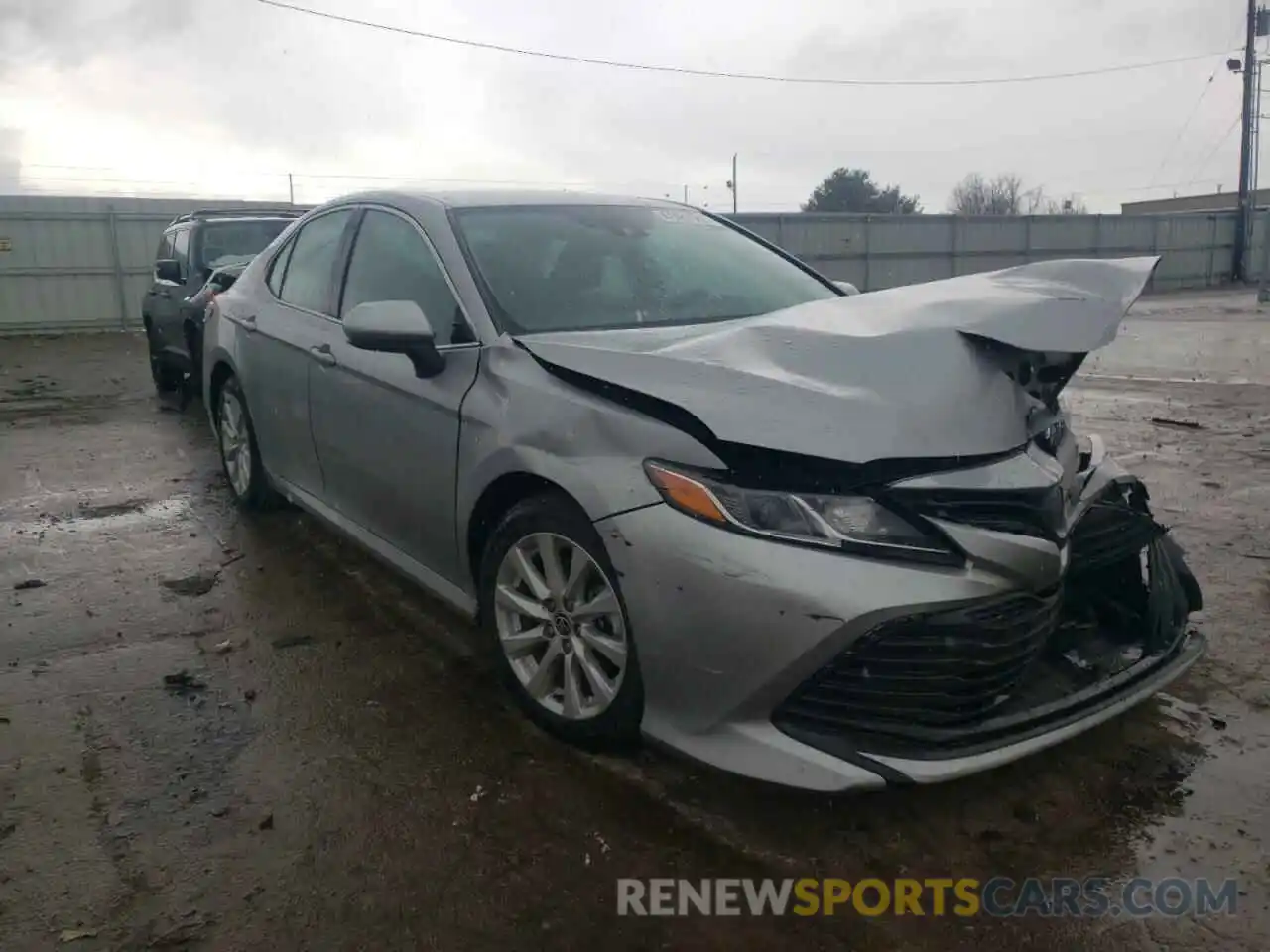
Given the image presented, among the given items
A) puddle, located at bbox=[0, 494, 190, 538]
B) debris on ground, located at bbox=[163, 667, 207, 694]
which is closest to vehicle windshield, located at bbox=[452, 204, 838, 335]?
debris on ground, located at bbox=[163, 667, 207, 694]

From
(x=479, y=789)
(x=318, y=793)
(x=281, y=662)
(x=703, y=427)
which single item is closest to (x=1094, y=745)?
(x=703, y=427)

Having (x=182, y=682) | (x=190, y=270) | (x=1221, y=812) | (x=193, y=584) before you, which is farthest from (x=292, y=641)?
(x=190, y=270)

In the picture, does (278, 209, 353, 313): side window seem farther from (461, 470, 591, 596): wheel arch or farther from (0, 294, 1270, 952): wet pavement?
(461, 470, 591, 596): wheel arch

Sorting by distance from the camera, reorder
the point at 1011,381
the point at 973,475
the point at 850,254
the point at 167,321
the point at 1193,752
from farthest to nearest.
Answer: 1. the point at 850,254
2. the point at 167,321
3. the point at 1193,752
4. the point at 1011,381
5. the point at 973,475

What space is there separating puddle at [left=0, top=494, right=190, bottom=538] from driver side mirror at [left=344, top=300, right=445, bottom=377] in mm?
2883

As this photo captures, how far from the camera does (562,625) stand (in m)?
2.76

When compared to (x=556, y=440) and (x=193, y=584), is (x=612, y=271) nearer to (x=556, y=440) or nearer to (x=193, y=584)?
(x=556, y=440)

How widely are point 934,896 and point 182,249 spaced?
9.00 metres

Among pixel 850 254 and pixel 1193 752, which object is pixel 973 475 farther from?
pixel 850 254

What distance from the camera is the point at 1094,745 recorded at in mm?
2836

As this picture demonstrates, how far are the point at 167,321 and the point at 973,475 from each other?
8.52 m

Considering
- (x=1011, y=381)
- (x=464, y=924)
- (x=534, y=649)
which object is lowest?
(x=464, y=924)

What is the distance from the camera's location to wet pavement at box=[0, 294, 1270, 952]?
218 centimetres

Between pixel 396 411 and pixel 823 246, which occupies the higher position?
pixel 823 246
